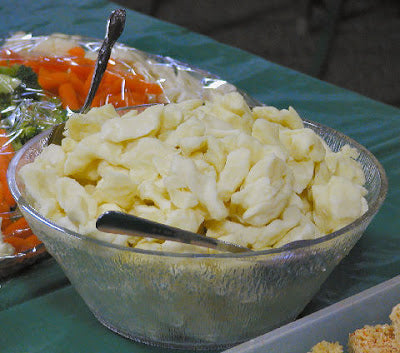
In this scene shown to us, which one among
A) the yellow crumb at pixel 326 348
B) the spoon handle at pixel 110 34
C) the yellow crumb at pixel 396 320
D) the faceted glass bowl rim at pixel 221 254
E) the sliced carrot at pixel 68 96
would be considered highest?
the spoon handle at pixel 110 34

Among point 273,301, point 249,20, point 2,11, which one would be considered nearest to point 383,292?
point 273,301

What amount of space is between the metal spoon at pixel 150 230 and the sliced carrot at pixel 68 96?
0.71 metres

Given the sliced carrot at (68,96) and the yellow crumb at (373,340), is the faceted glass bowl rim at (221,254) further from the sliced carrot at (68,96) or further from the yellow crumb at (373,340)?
the sliced carrot at (68,96)

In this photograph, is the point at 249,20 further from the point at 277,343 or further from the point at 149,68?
the point at 277,343

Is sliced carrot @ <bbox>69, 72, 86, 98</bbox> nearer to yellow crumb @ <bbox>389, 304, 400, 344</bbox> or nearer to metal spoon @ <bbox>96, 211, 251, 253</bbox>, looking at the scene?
metal spoon @ <bbox>96, 211, 251, 253</bbox>

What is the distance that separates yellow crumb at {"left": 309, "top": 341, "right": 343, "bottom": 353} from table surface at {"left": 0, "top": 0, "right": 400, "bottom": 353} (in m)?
0.20

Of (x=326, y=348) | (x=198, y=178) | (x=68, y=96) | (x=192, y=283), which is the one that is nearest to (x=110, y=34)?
(x=68, y=96)

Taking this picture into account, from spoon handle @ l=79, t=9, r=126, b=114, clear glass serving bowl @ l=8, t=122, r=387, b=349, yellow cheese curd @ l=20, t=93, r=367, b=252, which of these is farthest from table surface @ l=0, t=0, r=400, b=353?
spoon handle @ l=79, t=9, r=126, b=114

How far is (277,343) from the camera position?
2.21 feet

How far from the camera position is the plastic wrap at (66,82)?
121cm

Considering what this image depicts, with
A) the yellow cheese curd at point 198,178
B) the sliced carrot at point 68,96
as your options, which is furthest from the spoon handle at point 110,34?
the yellow cheese curd at point 198,178

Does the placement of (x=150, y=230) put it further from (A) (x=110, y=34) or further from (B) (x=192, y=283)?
(A) (x=110, y=34)

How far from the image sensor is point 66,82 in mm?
1384

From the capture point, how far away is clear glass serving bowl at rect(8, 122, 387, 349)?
674 millimetres
